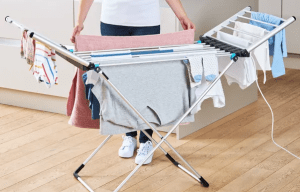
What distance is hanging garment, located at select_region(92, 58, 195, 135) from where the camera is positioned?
7.06 feet

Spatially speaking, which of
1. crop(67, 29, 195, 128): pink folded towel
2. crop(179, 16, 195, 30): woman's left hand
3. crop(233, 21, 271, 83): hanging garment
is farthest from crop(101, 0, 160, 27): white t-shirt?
crop(233, 21, 271, 83): hanging garment

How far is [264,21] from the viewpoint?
254 cm

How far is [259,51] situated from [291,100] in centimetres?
171

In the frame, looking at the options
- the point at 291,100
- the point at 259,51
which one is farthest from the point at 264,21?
the point at 291,100

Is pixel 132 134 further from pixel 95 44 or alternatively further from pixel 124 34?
pixel 95 44

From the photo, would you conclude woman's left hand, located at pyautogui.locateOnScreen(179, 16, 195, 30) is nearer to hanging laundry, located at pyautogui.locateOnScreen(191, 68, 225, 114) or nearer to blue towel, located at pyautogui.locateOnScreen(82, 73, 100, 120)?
hanging laundry, located at pyautogui.locateOnScreen(191, 68, 225, 114)

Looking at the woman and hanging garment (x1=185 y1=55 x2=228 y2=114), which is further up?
the woman

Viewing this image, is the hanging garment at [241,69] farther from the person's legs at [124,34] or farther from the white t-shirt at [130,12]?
the person's legs at [124,34]

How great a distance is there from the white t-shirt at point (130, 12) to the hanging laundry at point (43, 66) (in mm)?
609

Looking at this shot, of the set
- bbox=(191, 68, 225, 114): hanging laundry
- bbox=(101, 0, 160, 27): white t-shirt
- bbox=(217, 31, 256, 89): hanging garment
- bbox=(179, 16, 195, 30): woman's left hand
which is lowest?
bbox=(191, 68, 225, 114): hanging laundry

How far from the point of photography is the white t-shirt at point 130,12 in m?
2.62

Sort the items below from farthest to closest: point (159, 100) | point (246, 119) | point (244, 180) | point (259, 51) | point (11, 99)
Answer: point (11, 99) < point (246, 119) < point (244, 180) < point (259, 51) < point (159, 100)

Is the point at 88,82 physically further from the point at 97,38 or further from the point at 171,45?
the point at 171,45

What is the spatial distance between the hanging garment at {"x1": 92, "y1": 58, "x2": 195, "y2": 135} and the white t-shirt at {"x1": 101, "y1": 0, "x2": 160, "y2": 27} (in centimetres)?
51
